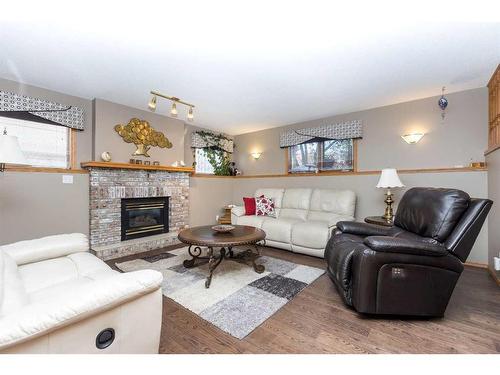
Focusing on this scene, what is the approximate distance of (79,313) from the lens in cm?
89

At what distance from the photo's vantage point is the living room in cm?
153

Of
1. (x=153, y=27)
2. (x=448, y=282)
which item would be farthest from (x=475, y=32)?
(x=153, y=27)

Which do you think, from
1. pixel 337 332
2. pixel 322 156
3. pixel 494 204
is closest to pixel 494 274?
pixel 494 204

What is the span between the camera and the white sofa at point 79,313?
2.61 feet

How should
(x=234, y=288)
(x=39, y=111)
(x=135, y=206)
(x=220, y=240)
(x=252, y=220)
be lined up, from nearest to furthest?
(x=234, y=288) < (x=220, y=240) < (x=39, y=111) < (x=135, y=206) < (x=252, y=220)

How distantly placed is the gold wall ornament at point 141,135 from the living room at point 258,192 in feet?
0.08

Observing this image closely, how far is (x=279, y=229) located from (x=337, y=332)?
2009mm

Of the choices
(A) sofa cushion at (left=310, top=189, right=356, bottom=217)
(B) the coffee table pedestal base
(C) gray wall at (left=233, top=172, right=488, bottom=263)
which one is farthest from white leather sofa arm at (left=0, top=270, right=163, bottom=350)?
(C) gray wall at (left=233, top=172, right=488, bottom=263)

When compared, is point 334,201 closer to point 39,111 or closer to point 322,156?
point 322,156

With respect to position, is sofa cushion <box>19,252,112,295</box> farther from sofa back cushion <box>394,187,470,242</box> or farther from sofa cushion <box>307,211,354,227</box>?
sofa cushion <box>307,211,354,227</box>

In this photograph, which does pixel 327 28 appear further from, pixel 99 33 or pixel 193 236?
pixel 193 236

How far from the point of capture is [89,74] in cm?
269

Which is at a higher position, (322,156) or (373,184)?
(322,156)

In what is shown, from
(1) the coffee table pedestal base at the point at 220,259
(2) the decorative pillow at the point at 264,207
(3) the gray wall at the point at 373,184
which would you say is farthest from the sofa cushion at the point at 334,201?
(1) the coffee table pedestal base at the point at 220,259
